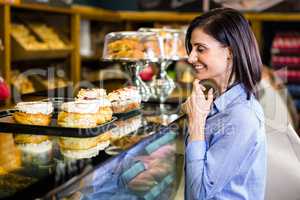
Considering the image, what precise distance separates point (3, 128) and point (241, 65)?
824 millimetres

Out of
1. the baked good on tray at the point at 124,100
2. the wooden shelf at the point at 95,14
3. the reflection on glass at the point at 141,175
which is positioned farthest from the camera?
the wooden shelf at the point at 95,14

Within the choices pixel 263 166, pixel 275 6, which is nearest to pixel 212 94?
pixel 263 166

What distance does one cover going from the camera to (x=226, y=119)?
147 cm

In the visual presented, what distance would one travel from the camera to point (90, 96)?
1664 millimetres

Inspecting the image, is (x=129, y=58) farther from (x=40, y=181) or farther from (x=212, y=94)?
(x=40, y=181)

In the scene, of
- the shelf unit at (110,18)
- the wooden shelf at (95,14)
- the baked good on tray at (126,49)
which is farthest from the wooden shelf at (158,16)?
the baked good on tray at (126,49)

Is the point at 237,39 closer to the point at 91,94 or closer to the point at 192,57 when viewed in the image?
the point at 192,57

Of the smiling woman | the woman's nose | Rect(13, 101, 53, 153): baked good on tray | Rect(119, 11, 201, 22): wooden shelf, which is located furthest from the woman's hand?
Rect(119, 11, 201, 22): wooden shelf

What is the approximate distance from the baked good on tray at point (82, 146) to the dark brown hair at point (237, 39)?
0.50 meters

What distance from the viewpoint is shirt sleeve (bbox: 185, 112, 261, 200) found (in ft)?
4.68

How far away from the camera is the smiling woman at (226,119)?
4.72 feet

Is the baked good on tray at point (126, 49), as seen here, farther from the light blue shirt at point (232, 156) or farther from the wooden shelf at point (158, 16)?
the wooden shelf at point (158, 16)

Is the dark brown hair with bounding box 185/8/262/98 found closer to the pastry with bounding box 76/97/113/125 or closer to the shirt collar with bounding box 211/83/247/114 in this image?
the shirt collar with bounding box 211/83/247/114

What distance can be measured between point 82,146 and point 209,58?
0.53m
